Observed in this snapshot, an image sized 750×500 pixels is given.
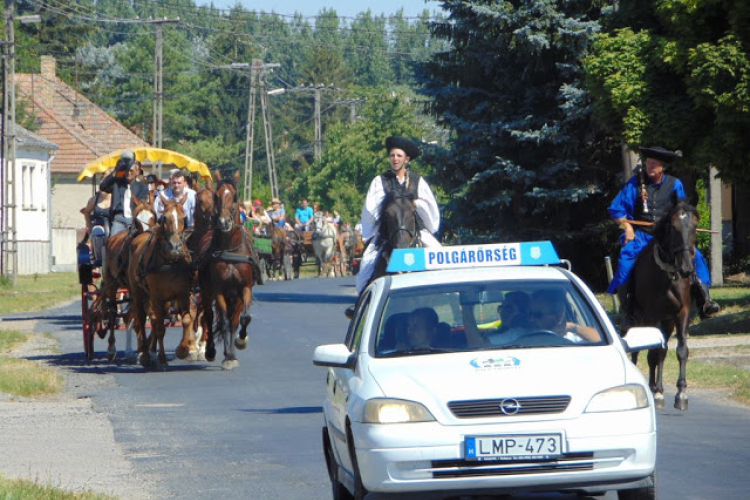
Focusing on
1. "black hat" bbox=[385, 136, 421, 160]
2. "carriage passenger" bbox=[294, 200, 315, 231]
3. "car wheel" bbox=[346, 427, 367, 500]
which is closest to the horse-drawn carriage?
"black hat" bbox=[385, 136, 421, 160]

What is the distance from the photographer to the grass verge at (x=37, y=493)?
8.94m

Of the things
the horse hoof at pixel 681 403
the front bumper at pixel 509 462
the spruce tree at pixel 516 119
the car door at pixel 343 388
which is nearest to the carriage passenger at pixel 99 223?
the horse hoof at pixel 681 403

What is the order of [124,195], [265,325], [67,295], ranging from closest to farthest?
[124,195]
[265,325]
[67,295]

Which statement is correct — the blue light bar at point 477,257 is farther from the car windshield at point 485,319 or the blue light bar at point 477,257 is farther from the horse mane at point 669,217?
the horse mane at point 669,217

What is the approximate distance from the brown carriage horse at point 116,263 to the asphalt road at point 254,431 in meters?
0.74

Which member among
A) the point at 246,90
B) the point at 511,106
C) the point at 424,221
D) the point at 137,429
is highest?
the point at 246,90

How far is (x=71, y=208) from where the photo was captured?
82062 mm

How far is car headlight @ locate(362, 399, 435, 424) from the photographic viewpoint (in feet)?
25.8

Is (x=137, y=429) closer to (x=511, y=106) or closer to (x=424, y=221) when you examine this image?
(x=424, y=221)

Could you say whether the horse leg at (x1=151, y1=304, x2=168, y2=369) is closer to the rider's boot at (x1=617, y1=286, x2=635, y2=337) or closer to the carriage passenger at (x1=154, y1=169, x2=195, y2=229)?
the carriage passenger at (x1=154, y1=169, x2=195, y2=229)

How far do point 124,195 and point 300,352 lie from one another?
11.2ft

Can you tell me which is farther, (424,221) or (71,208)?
(71,208)

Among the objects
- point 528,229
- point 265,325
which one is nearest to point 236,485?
point 265,325

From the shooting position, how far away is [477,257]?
32.2ft
